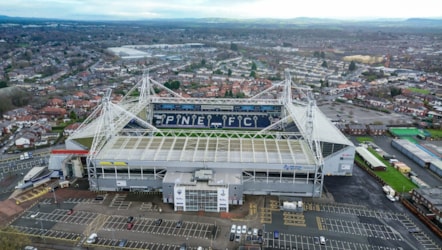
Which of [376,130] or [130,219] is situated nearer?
[130,219]

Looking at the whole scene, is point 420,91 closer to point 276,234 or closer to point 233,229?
point 276,234

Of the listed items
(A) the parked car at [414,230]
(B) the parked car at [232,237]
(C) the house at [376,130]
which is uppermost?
(C) the house at [376,130]

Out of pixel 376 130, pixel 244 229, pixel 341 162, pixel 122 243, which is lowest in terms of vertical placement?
pixel 122 243

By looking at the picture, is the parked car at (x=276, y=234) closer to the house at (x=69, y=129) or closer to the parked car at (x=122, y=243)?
the parked car at (x=122, y=243)

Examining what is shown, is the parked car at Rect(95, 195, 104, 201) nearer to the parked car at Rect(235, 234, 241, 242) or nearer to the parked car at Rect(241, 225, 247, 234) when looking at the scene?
the parked car at Rect(235, 234, 241, 242)

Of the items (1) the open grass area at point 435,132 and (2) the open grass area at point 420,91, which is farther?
(2) the open grass area at point 420,91

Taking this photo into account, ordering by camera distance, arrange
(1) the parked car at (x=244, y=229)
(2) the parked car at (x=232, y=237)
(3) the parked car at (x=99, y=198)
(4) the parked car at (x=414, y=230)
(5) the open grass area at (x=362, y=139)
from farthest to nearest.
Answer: (5) the open grass area at (x=362, y=139), (3) the parked car at (x=99, y=198), (4) the parked car at (x=414, y=230), (1) the parked car at (x=244, y=229), (2) the parked car at (x=232, y=237)

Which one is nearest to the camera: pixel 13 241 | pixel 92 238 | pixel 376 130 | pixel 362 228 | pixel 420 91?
pixel 13 241

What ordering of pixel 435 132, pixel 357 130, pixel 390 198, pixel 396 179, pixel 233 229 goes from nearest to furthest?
pixel 233 229, pixel 390 198, pixel 396 179, pixel 357 130, pixel 435 132

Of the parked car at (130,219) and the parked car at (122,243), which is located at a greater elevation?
the parked car at (130,219)

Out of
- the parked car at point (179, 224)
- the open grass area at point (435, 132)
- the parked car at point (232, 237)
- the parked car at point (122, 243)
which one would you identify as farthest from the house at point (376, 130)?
the parked car at point (122, 243)

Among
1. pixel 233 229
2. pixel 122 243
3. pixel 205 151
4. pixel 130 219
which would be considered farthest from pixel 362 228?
pixel 130 219

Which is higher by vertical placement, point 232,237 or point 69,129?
point 69,129

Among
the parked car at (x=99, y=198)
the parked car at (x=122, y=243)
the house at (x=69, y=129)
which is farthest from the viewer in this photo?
the house at (x=69, y=129)
